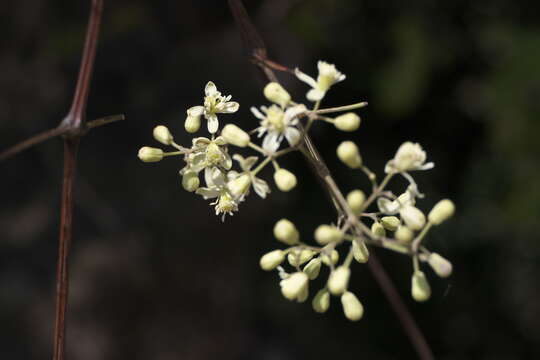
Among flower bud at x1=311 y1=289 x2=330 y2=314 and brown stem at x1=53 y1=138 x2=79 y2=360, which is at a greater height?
brown stem at x1=53 y1=138 x2=79 y2=360

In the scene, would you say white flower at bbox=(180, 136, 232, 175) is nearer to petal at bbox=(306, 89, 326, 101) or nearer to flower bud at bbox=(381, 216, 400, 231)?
petal at bbox=(306, 89, 326, 101)

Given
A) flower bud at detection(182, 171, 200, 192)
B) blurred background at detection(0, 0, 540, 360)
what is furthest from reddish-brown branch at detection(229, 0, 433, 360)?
blurred background at detection(0, 0, 540, 360)

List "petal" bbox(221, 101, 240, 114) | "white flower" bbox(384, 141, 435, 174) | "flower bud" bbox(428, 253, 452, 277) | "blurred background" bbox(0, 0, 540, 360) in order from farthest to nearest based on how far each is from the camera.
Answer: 1. "blurred background" bbox(0, 0, 540, 360)
2. "petal" bbox(221, 101, 240, 114)
3. "white flower" bbox(384, 141, 435, 174)
4. "flower bud" bbox(428, 253, 452, 277)

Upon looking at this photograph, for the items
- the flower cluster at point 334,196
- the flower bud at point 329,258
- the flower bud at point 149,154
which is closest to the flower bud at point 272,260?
the flower cluster at point 334,196

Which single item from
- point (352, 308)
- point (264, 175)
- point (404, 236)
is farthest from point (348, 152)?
point (264, 175)

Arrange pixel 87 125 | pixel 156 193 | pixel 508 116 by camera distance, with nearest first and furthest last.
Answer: pixel 87 125 < pixel 508 116 < pixel 156 193

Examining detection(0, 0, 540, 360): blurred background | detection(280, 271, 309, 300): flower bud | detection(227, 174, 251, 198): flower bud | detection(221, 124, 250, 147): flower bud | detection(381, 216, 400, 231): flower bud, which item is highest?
detection(0, 0, 540, 360): blurred background

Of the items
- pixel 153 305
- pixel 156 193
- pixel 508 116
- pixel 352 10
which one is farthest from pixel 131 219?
Answer: pixel 508 116

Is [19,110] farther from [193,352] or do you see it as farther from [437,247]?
[437,247]
